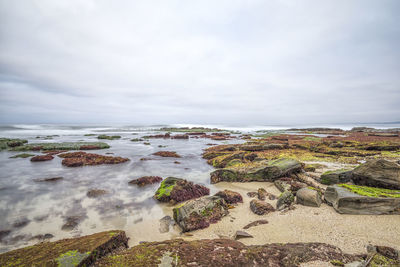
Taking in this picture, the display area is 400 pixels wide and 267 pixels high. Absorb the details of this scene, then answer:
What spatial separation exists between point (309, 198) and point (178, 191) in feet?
17.7

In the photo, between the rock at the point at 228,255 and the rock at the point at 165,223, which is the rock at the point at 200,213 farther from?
the rock at the point at 228,255

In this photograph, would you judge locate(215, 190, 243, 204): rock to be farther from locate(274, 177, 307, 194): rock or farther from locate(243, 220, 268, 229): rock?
locate(274, 177, 307, 194): rock

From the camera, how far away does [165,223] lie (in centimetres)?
605

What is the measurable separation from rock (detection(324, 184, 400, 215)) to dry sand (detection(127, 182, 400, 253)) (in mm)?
203

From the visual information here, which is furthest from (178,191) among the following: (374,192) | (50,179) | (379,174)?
(50,179)

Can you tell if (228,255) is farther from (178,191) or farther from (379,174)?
(379,174)

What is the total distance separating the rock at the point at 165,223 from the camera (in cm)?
562

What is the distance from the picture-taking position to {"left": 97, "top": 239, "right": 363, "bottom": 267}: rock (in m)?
2.89

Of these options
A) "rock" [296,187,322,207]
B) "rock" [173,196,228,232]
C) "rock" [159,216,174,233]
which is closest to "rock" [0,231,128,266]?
"rock" [159,216,174,233]

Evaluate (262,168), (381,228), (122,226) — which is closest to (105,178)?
(122,226)

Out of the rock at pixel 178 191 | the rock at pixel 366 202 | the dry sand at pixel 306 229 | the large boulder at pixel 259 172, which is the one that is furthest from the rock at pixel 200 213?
the large boulder at pixel 259 172

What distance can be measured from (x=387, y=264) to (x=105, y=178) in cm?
1284

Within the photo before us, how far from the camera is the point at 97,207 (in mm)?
7312

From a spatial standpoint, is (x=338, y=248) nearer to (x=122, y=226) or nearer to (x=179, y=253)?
(x=179, y=253)
